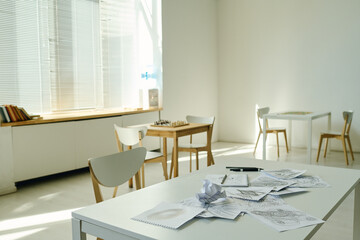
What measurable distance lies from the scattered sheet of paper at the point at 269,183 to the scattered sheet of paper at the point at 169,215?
0.43m

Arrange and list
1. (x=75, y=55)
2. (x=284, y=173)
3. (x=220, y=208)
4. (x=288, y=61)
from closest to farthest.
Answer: (x=220, y=208) < (x=284, y=173) < (x=75, y=55) < (x=288, y=61)

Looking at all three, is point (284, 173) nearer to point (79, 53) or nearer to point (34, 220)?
point (34, 220)

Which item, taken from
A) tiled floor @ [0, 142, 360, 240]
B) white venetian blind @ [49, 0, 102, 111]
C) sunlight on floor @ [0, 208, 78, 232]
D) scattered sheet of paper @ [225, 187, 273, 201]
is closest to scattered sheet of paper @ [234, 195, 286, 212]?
scattered sheet of paper @ [225, 187, 273, 201]

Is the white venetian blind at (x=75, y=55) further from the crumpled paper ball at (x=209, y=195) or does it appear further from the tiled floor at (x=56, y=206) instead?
the crumpled paper ball at (x=209, y=195)

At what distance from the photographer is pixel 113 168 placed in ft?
6.15

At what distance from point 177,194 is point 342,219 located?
2.13 m

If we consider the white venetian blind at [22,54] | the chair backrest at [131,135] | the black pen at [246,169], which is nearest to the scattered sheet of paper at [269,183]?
the black pen at [246,169]

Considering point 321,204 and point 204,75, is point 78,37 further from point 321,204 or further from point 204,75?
point 321,204

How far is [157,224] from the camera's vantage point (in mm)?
1175

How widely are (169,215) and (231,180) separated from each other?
0.52 metres

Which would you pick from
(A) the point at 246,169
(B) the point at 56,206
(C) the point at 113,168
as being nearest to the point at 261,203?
(A) the point at 246,169

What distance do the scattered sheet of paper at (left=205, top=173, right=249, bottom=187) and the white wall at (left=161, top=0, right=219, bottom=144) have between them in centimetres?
420

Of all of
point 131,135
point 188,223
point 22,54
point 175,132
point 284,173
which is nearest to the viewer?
point 188,223

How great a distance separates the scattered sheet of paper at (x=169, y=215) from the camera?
118 cm
